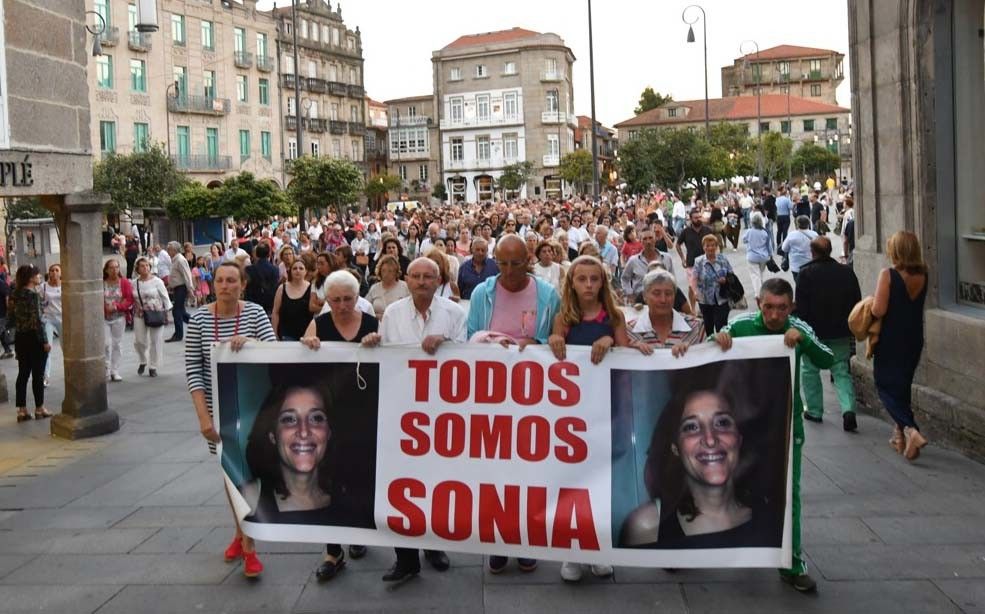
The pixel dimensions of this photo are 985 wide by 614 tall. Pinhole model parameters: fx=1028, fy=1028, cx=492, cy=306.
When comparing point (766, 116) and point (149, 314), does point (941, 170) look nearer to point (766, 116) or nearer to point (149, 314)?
point (149, 314)

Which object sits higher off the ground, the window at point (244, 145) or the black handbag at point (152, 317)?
the window at point (244, 145)

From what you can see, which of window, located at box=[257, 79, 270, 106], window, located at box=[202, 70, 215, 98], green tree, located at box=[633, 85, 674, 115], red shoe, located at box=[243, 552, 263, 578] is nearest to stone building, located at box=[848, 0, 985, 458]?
red shoe, located at box=[243, 552, 263, 578]

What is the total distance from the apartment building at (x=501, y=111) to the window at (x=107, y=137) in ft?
165

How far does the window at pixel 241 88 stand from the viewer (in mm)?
61553

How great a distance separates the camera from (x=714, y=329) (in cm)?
1255

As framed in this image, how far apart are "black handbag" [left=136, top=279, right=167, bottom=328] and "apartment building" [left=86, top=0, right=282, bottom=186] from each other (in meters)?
36.6

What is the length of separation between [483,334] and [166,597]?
215 cm

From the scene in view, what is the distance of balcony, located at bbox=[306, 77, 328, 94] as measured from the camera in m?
76.4

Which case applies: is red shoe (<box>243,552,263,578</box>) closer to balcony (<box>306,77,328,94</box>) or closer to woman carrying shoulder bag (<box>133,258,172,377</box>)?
woman carrying shoulder bag (<box>133,258,172,377</box>)

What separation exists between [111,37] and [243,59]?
36.5ft

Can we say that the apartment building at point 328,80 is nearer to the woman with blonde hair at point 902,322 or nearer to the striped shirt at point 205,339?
the woman with blonde hair at point 902,322

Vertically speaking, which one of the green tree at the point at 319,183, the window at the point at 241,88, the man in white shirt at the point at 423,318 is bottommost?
the man in white shirt at the point at 423,318

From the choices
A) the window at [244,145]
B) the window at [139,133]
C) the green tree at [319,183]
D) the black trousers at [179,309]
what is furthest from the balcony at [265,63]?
the black trousers at [179,309]

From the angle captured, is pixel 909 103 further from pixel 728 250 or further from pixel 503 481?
pixel 728 250
